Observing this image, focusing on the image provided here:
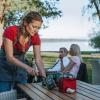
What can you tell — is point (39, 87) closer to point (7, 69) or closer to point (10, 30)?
point (7, 69)

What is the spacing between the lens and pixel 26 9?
1820cm

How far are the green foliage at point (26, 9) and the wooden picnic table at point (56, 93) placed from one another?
519 inches

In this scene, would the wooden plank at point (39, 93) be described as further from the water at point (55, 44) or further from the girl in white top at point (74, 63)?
the water at point (55, 44)

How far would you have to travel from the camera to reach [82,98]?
3740 millimetres

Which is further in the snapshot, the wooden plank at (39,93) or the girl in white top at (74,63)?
the girl in white top at (74,63)

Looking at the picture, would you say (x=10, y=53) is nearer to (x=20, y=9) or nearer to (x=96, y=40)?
(x=20, y=9)

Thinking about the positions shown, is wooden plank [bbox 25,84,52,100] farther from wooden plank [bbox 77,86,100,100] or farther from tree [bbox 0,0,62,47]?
tree [bbox 0,0,62,47]

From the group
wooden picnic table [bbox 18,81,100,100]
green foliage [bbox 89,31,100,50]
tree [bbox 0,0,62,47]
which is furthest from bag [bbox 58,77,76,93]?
green foliage [bbox 89,31,100,50]

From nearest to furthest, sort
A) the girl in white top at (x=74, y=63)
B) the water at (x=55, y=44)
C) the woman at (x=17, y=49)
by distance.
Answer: the woman at (x=17, y=49) → the girl in white top at (x=74, y=63) → the water at (x=55, y=44)

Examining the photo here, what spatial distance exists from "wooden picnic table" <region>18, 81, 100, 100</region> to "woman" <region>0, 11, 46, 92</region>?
177mm

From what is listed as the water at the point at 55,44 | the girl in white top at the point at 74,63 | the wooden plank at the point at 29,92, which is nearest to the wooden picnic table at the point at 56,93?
the wooden plank at the point at 29,92

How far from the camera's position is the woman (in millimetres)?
4246

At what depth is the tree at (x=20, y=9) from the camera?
18.0 meters

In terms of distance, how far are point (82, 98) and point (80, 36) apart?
187ft
